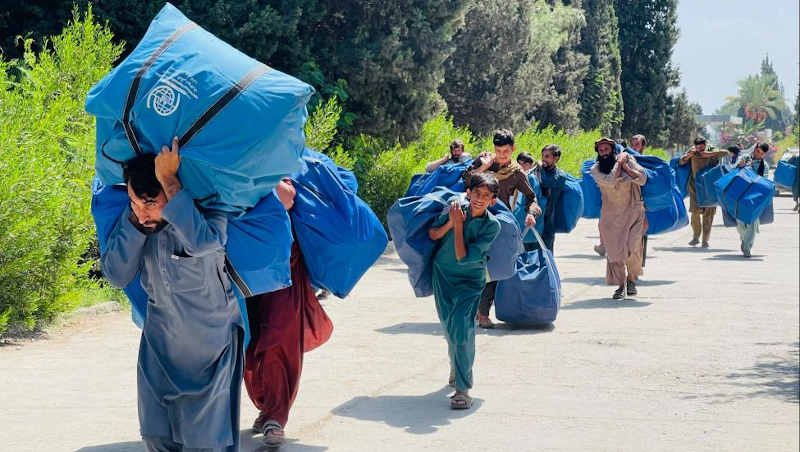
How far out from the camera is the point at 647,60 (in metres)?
50.0

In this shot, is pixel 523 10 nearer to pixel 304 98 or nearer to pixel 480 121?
pixel 480 121

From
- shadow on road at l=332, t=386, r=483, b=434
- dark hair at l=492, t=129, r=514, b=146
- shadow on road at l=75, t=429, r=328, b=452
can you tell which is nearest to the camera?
shadow on road at l=75, t=429, r=328, b=452

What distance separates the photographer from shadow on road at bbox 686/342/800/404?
7359 millimetres

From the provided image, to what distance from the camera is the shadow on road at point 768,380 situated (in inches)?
290

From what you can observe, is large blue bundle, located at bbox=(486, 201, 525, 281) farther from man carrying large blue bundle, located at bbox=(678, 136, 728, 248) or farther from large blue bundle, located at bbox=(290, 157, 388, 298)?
man carrying large blue bundle, located at bbox=(678, 136, 728, 248)

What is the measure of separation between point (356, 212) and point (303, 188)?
0.32 metres

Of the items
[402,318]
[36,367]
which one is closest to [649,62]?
[402,318]

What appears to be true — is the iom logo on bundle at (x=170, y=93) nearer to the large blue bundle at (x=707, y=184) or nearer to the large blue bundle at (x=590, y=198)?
the large blue bundle at (x=590, y=198)

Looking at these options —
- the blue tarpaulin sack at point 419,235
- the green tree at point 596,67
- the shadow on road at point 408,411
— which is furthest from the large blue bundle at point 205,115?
the green tree at point 596,67

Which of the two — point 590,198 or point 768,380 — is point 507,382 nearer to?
point 768,380

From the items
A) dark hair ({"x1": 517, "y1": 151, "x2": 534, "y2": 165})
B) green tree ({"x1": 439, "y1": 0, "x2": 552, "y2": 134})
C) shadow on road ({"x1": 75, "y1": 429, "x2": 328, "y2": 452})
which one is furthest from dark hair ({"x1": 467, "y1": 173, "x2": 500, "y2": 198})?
green tree ({"x1": 439, "y1": 0, "x2": 552, "y2": 134})

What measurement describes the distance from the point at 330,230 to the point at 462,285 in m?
1.48

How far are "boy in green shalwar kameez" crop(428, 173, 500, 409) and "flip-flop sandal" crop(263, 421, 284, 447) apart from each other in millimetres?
1436

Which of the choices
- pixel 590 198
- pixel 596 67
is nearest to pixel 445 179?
pixel 590 198
